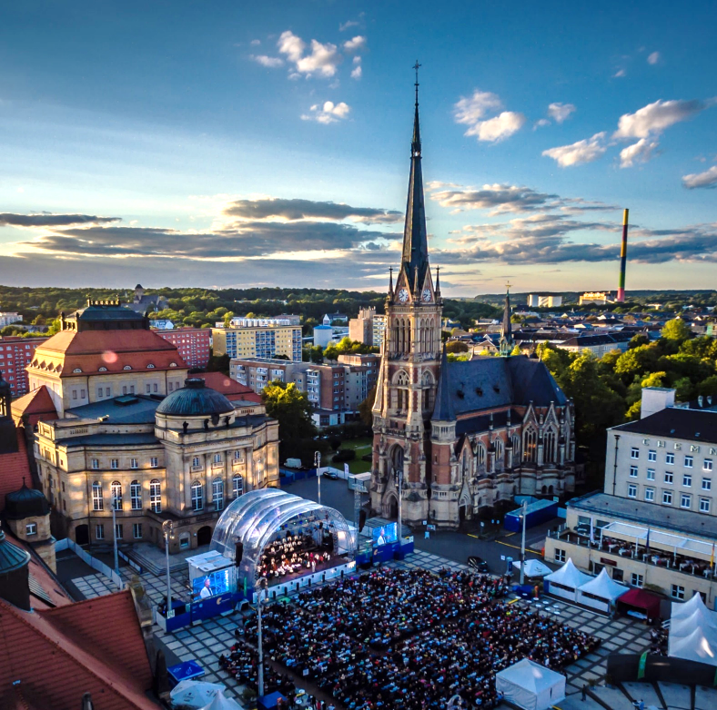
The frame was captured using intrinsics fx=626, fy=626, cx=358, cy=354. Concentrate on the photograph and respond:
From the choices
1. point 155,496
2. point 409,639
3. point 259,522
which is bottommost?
point 409,639

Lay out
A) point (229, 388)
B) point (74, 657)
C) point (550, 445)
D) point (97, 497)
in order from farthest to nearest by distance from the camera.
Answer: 1. point (229, 388)
2. point (550, 445)
3. point (97, 497)
4. point (74, 657)

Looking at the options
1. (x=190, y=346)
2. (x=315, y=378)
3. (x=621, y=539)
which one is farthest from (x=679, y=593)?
(x=190, y=346)

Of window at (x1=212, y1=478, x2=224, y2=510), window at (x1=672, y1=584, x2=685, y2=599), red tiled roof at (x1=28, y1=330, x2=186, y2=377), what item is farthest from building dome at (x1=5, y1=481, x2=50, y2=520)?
window at (x1=672, y1=584, x2=685, y2=599)

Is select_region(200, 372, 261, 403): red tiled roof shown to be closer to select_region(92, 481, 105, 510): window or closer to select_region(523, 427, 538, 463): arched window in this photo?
select_region(92, 481, 105, 510): window

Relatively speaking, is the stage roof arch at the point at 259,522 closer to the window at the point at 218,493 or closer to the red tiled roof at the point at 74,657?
the window at the point at 218,493

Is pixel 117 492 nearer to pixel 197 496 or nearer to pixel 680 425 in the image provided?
pixel 197 496

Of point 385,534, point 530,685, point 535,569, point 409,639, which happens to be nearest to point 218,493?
point 385,534

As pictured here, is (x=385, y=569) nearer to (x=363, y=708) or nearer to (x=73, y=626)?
(x=363, y=708)
